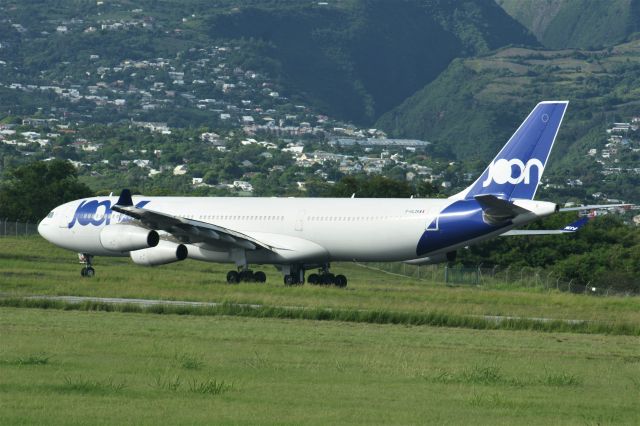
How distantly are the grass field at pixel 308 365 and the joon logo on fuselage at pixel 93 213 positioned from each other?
13.8 metres

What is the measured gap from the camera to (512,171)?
55844 millimetres

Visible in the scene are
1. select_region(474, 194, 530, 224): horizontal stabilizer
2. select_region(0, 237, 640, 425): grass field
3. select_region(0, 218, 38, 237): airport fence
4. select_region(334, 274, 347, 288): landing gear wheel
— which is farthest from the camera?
select_region(0, 218, 38, 237): airport fence

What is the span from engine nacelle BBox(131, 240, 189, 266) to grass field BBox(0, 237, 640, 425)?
7.95m

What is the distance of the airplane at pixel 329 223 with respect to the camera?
55531 millimetres

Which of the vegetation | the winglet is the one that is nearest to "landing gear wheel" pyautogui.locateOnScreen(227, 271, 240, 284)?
the winglet

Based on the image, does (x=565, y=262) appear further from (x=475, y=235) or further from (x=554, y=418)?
(x=554, y=418)

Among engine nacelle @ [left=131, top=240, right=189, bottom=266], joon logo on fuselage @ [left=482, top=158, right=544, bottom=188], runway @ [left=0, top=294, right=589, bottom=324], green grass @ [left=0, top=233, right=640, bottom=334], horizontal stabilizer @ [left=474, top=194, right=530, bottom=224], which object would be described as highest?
joon logo on fuselage @ [left=482, top=158, right=544, bottom=188]

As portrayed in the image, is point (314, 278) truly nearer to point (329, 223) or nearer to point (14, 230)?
point (329, 223)

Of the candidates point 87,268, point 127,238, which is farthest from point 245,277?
point 87,268

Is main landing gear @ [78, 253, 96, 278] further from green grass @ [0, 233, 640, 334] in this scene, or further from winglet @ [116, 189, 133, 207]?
winglet @ [116, 189, 133, 207]

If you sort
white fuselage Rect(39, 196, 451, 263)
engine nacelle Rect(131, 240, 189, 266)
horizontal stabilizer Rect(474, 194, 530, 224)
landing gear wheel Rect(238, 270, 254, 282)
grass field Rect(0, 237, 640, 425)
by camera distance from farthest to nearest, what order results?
1. landing gear wheel Rect(238, 270, 254, 282)
2. engine nacelle Rect(131, 240, 189, 266)
3. white fuselage Rect(39, 196, 451, 263)
4. horizontal stabilizer Rect(474, 194, 530, 224)
5. grass field Rect(0, 237, 640, 425)

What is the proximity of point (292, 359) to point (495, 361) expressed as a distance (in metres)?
4.58

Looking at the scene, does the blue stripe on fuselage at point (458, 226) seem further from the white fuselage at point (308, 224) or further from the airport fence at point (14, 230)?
the airport fence at point (14, 230)

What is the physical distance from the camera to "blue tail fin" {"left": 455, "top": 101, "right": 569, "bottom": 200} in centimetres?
5538
